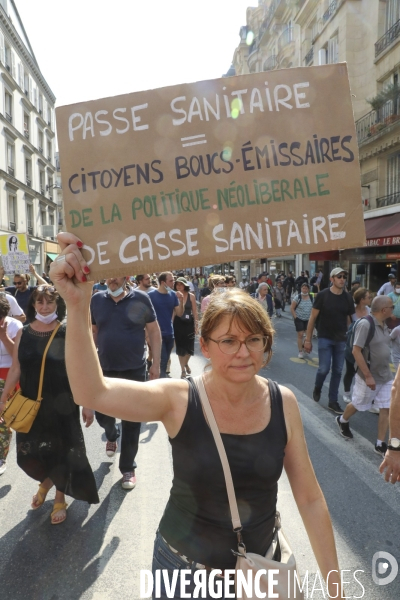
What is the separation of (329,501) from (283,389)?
7.60ft

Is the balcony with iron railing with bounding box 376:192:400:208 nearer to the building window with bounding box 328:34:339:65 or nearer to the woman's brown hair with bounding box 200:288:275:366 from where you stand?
the building window with bounding box 328:34:339:65

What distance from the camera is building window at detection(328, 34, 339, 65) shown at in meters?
21.3

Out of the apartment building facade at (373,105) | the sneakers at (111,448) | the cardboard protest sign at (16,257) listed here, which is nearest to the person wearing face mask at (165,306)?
the sneakers at (111,448)

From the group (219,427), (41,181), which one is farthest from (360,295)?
(41,181)

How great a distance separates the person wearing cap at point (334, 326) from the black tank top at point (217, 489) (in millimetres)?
4512

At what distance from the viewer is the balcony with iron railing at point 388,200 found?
55.4ft

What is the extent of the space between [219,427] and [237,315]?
1.43 ft

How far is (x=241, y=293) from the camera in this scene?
1.86 meters

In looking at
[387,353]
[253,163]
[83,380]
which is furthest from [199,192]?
[387,353]

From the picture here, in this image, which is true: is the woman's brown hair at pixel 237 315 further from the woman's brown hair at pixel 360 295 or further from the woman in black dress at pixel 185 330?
the woman in black dress at pixel 185 330

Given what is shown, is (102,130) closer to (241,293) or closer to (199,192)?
(199,192)

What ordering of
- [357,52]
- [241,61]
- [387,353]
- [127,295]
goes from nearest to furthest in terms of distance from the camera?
[127,295]
[387,353]
[357,52]
[241,61]

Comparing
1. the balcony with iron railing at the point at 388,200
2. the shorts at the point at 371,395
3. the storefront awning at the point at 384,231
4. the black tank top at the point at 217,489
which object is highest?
the balcony with iron railing at the point at 388,200

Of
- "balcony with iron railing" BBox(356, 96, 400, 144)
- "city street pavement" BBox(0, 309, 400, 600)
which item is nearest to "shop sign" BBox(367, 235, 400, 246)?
"balcony with iron railing" BBox(356, 96, 400, 144)
